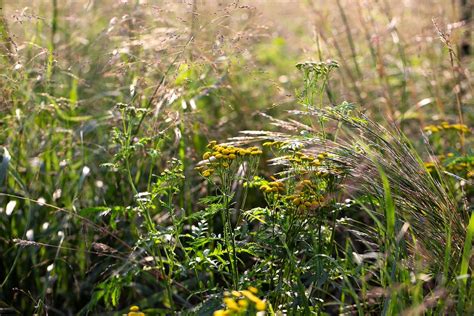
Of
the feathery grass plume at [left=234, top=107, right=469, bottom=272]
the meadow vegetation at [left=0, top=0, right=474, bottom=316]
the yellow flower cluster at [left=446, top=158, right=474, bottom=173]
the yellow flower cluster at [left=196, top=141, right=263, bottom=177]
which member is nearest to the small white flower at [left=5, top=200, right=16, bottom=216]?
the meadow vegetation at [left=0, top=0, right=474, bottom=316]

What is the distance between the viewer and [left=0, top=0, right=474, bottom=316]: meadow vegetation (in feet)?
7.72

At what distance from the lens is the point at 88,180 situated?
3.41m

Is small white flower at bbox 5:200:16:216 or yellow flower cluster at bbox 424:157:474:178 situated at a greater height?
small white flower at bbox 5:200:16:216

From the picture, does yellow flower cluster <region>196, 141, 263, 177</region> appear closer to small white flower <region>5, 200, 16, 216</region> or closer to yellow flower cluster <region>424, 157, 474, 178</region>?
yellow flower cluster <region>424, 157, 474, 178</region>

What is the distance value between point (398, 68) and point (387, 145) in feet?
9.23

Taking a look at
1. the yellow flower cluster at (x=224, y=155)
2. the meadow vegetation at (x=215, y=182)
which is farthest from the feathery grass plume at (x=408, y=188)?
the yellow flower cluster at (x=224, y=155)

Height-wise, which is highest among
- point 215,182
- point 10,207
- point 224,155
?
point 224,155

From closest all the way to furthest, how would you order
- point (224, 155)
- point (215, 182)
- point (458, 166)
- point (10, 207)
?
point (224, 155) → point (10, 207) → point (458, 166) → point (215, 182)

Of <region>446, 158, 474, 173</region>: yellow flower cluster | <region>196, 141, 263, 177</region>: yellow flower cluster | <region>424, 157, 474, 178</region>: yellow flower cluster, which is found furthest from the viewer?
<region>446, 158, 474, 173</region>: yellow flower cluster

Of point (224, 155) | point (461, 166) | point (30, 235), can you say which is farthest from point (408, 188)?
point (30, 235)

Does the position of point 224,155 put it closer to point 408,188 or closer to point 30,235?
point 408,188

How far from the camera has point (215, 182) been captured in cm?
362

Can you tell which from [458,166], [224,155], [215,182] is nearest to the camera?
[224,155]

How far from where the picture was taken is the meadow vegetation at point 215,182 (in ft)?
7.72
